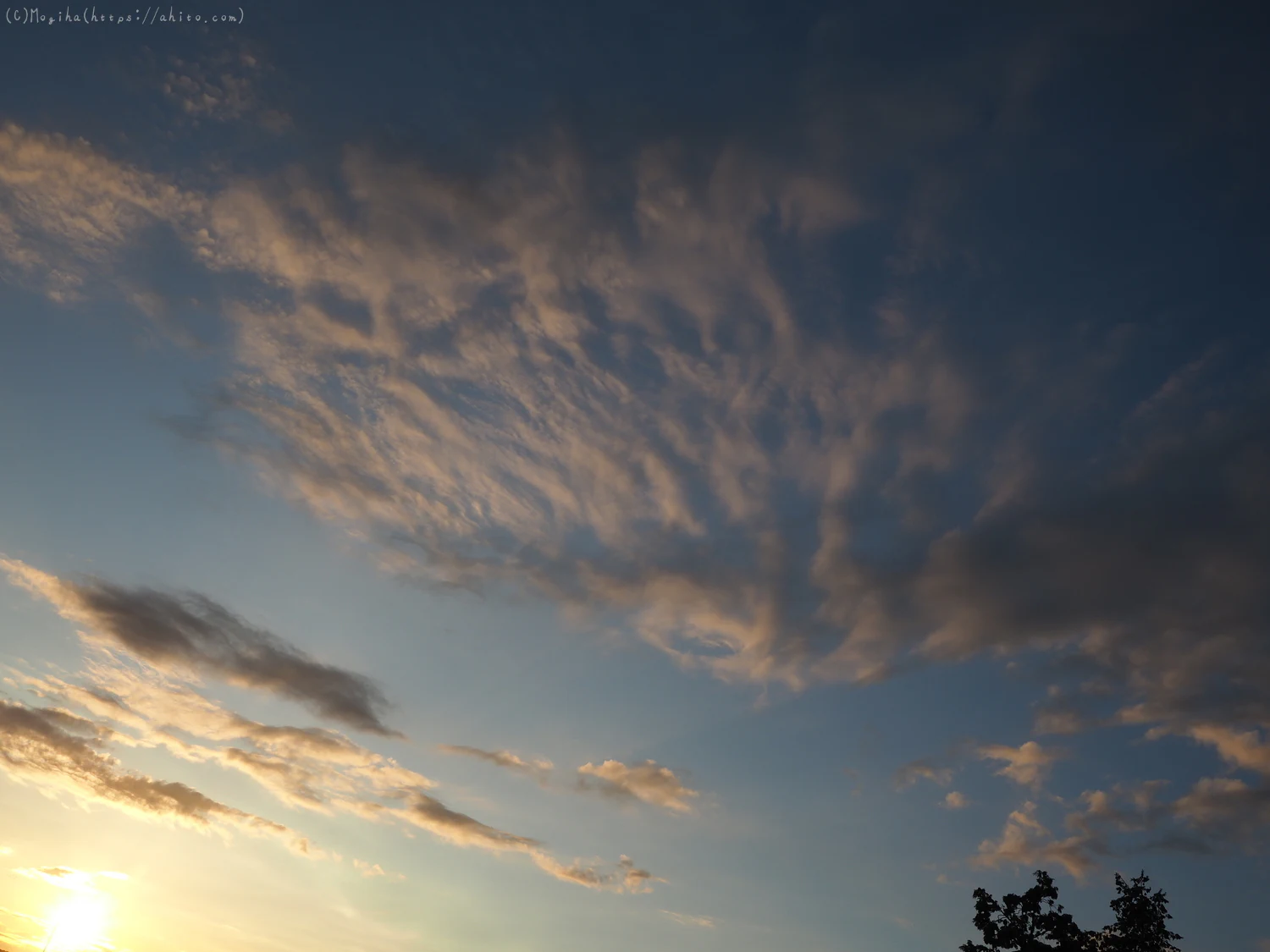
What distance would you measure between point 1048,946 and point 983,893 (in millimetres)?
4577

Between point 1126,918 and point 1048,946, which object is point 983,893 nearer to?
point 1048,946

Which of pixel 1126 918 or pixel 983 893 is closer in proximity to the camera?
pixel 1126 918

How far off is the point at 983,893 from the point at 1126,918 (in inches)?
332

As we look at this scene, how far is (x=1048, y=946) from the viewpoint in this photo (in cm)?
4522

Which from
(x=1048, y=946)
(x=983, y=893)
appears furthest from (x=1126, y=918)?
(x=983, y=893)

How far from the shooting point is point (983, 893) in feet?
155

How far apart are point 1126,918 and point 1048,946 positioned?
17.7 ft

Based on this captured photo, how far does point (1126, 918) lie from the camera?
43750 millimetres
